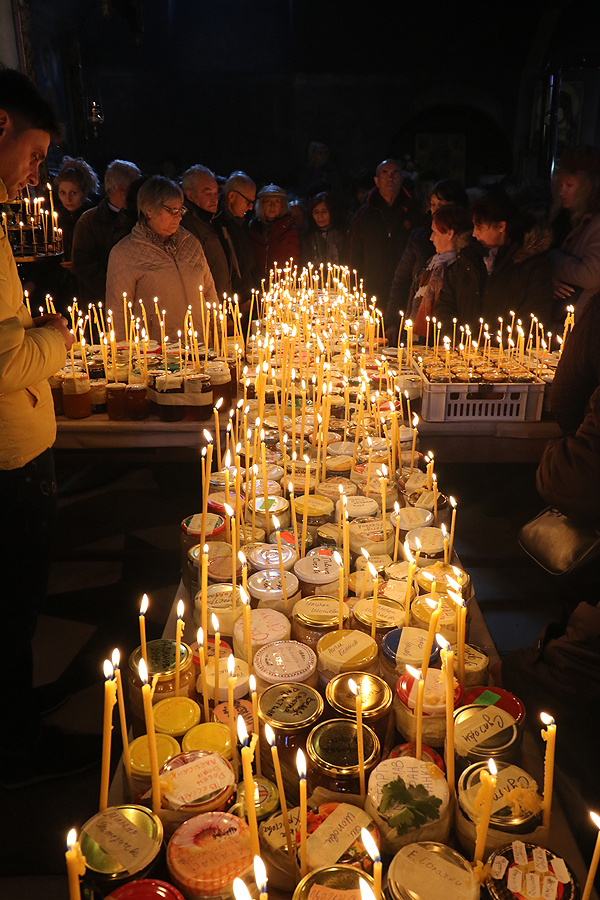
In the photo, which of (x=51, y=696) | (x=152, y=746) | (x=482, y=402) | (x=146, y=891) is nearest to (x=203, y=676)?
(x=152, y=746)

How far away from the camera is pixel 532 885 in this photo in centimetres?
94

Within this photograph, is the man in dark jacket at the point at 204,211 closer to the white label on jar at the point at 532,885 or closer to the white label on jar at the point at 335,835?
the white label on jar at the point at 335,835

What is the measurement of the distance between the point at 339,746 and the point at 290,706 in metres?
0.13

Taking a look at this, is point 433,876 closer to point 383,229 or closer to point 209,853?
point 209,853

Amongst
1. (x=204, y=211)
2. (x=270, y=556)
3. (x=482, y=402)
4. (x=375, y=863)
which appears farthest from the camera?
(x=204, y=211)

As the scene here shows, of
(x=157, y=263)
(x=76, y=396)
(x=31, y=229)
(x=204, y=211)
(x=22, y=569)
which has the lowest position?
(x=22, y=569)

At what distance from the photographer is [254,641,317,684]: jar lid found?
→ 1336mm

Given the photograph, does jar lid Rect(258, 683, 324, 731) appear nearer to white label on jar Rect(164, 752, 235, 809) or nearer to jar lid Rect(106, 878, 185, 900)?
white label on jar Rect(164, 752, 235, 809)

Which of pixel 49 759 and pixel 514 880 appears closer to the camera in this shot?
pixel 514 880

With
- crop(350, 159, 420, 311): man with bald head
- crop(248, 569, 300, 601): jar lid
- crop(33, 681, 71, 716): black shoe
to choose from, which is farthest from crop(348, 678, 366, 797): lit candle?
crop(350, 159, 420, 311): man with bald head

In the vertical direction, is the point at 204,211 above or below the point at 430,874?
above

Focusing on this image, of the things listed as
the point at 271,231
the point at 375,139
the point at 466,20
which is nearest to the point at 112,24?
the point at 375,139

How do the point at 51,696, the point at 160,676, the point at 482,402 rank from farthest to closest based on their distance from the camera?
the point at 482,402 < the point at 51,696 < the point at 160,676

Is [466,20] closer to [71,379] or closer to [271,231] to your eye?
[271,231]
